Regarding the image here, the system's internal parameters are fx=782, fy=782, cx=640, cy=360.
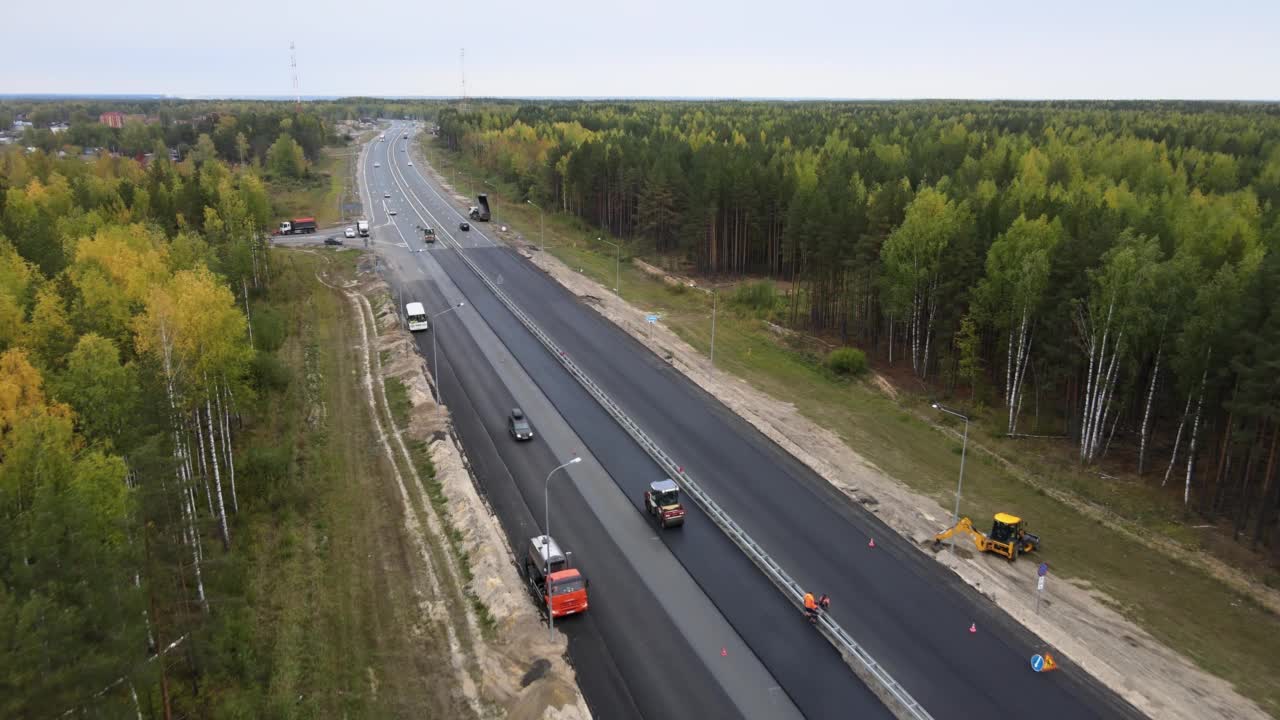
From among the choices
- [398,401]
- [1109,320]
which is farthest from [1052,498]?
[398,401]

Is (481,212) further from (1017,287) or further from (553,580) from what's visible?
(553,580)

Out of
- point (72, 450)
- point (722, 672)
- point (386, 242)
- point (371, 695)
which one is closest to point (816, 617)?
point (722, 672)

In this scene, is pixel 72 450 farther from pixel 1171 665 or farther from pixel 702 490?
pixel 1171 665

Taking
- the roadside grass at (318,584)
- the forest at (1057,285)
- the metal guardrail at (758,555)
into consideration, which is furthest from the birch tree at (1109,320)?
the roadside grass at (318,584)

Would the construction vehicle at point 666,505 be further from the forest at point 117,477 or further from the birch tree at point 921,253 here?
the birch tree at point 921,253

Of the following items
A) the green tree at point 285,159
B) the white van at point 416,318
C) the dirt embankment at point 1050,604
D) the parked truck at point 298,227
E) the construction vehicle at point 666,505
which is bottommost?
the dirt embankment at point 1050,604

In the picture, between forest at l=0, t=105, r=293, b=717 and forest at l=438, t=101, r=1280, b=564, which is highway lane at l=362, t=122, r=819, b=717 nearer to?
forest at l=0, t=105, r=293, b=717

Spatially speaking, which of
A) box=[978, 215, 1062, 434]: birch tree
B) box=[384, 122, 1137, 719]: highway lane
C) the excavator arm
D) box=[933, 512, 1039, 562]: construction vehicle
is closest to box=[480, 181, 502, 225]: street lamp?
box=[384, 122, 1137, 719]: highway lane
